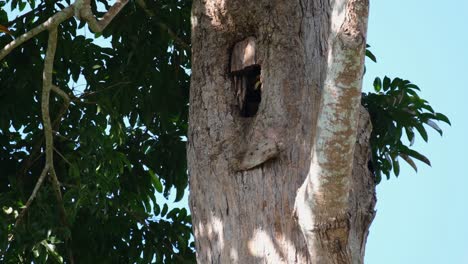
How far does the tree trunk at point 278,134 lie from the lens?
4.08 m

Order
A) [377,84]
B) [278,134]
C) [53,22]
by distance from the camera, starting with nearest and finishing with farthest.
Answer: [278,134] → [53,22] → [377,84]

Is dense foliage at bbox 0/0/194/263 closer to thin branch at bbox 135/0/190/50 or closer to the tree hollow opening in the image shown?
thin branch at bbox 135/0/190/50

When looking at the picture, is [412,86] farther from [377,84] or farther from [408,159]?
[408,159]

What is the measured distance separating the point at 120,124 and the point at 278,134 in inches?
80.6

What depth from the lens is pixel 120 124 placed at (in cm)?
673

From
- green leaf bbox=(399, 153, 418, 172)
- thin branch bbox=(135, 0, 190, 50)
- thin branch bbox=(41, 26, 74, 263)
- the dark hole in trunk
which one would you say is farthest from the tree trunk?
green leaf bbox=(399, 153, 418, 172)

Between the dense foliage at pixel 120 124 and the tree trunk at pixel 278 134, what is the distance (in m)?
1.38

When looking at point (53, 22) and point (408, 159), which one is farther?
point (408, 159)

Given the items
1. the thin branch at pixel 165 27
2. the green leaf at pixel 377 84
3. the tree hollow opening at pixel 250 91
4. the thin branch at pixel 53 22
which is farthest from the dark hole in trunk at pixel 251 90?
the green leaf at pixel 377 84

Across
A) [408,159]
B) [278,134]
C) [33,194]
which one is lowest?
[33,194]

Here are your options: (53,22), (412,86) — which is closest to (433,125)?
(412,86)

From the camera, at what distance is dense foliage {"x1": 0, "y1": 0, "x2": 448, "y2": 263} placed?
6.63 meters

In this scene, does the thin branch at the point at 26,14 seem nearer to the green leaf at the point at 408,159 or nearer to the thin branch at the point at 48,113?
the thin branch at the point at 48,113

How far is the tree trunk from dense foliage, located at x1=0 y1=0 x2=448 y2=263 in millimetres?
1381
